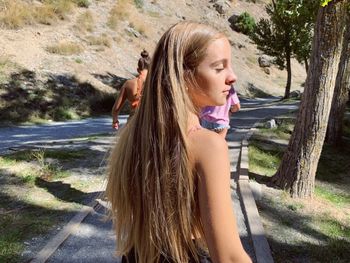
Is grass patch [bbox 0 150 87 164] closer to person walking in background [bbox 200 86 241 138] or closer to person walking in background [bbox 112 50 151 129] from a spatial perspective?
person walking in background [bbox 112 50 151 129]

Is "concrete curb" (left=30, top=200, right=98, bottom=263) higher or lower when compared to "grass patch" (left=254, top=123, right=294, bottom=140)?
lower

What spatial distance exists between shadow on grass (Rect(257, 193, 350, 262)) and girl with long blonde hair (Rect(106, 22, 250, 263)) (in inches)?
140

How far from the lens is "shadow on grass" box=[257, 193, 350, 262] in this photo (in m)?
5.09

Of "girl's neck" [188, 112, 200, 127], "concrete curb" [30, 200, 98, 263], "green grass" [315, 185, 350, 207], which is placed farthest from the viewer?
"green grass" [315, 185, 350, 207]

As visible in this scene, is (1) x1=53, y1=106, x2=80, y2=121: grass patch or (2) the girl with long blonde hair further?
(1) x1=53, y1=106, x2=80, y2=121: grass patch

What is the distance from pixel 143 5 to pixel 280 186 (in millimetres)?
28385

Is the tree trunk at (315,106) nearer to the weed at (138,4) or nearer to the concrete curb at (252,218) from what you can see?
the concrete curb at (252,218)

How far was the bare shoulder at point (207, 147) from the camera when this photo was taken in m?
1.43

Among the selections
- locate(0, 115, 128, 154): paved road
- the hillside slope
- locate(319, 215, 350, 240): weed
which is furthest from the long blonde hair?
the hillside slope

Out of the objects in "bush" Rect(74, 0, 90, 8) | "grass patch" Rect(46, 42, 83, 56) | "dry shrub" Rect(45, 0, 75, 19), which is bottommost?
"grass patch" Rect(46, 42, 83, 56)

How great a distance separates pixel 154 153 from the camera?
1554 mm

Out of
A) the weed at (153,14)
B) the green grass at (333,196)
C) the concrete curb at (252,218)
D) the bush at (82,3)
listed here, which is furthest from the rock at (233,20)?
the concrete curb at (252,218)

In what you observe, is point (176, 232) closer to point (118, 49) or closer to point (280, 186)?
point (280, 186)

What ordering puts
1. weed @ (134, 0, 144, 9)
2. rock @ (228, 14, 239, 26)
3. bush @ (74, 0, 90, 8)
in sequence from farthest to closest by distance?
rock @ (228, 14, 239, 26), weed @ (134, 0, 144, 9), bush @ (74, 0, 90, 8)
